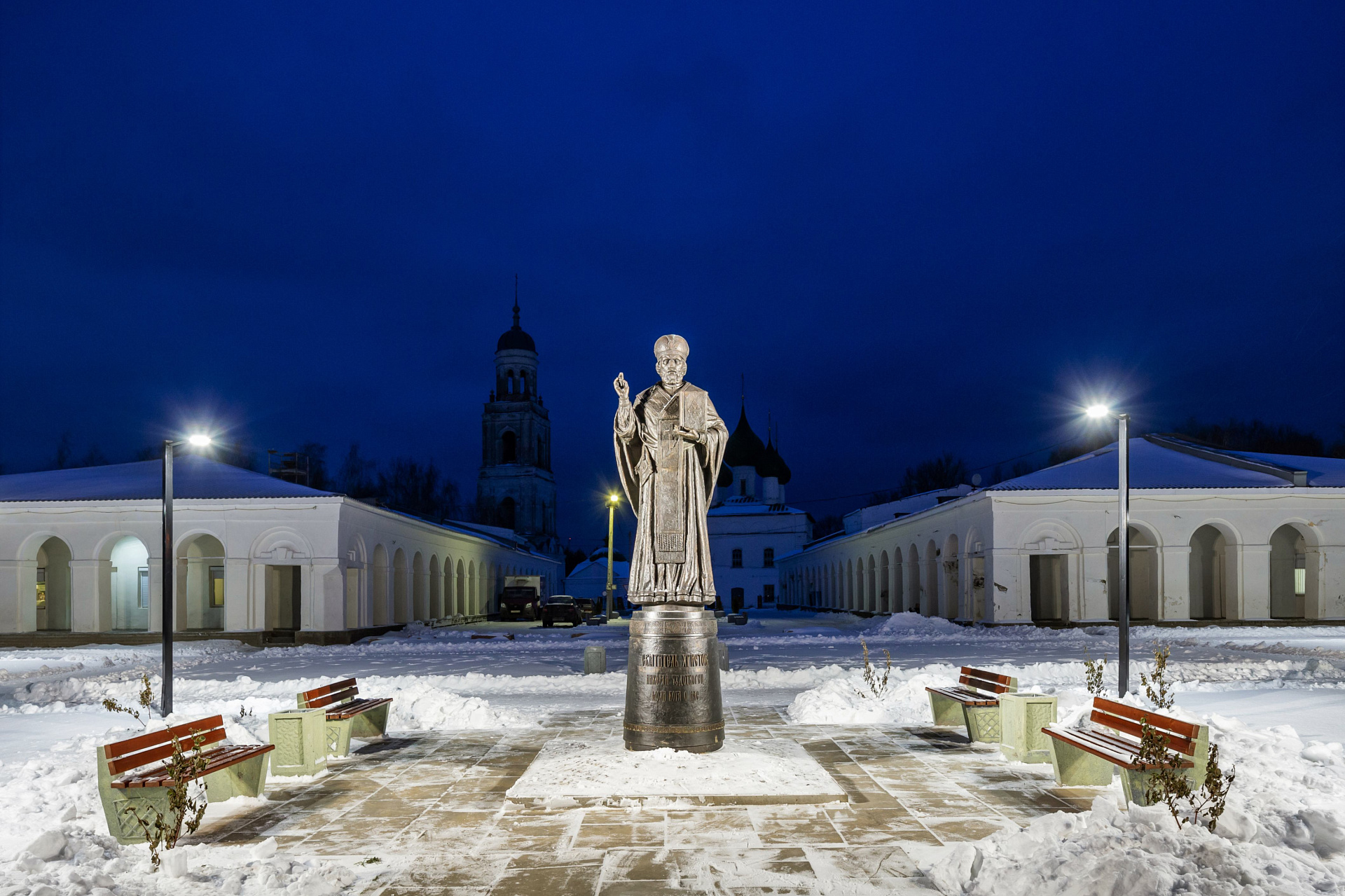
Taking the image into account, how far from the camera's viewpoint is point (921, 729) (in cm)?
1103

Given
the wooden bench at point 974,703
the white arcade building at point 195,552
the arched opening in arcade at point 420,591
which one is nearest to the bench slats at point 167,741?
the wooden bench at point 974,703

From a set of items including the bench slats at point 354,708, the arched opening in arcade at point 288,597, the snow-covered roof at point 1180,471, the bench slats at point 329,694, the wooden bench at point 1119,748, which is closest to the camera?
the wooden bench at point 1119,748

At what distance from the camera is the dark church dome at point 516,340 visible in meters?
77.0

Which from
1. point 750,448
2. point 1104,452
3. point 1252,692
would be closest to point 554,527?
point 750,448

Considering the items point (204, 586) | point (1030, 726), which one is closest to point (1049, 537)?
point (1030, 726)

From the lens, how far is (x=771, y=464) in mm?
85125

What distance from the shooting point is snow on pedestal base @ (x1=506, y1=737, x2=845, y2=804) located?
290 inches

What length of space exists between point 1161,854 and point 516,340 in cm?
7416

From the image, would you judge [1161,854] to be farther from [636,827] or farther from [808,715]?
[808,715]

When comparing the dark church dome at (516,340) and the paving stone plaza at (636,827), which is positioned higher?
the dark church dome at (516,340)

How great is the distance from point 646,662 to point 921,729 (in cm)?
408

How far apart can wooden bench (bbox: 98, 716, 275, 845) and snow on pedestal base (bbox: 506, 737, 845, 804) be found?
2.11 metres

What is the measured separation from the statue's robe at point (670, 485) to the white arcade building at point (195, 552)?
75.1 ft

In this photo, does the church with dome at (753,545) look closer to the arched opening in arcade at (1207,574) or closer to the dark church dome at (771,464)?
the dark church dome at (771,464)
